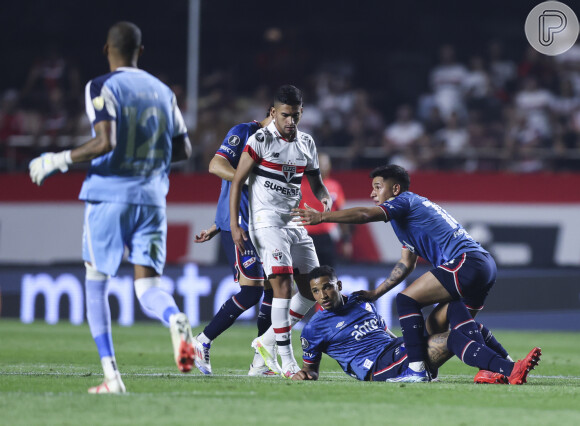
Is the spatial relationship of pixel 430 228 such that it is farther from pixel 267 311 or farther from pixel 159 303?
pixel 159 303

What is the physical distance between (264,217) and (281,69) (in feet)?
40.4

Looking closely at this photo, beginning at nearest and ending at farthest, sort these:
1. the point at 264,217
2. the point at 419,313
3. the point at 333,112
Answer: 1. the point at 419,313
2. the point at 264,217
3. the point at 333,112

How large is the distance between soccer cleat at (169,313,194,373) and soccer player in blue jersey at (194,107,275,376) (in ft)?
7.18

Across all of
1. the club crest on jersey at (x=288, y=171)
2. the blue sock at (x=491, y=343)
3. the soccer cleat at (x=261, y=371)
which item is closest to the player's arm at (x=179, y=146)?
the club crest on jersey at (x=288, y=171)

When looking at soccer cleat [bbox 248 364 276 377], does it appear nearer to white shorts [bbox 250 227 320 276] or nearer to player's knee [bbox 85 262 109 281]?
white shorts [bbox 250 227 320 276]

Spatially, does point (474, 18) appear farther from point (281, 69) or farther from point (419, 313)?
point (419, 313)

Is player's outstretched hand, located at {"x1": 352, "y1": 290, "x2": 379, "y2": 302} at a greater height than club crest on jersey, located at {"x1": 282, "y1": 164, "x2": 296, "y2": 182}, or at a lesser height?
lesser

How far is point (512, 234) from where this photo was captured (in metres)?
15.8

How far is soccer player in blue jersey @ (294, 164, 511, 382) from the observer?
23.9ft


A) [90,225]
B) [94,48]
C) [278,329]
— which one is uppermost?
[94,48]

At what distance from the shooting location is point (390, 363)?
24.6 ft

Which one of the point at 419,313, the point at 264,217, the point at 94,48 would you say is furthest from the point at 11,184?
the point at 419,313

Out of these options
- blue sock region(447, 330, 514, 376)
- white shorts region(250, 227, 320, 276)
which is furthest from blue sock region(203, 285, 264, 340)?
blue sock region(447, 330, 514, 376)

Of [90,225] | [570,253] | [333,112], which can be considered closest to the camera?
[90,225]
